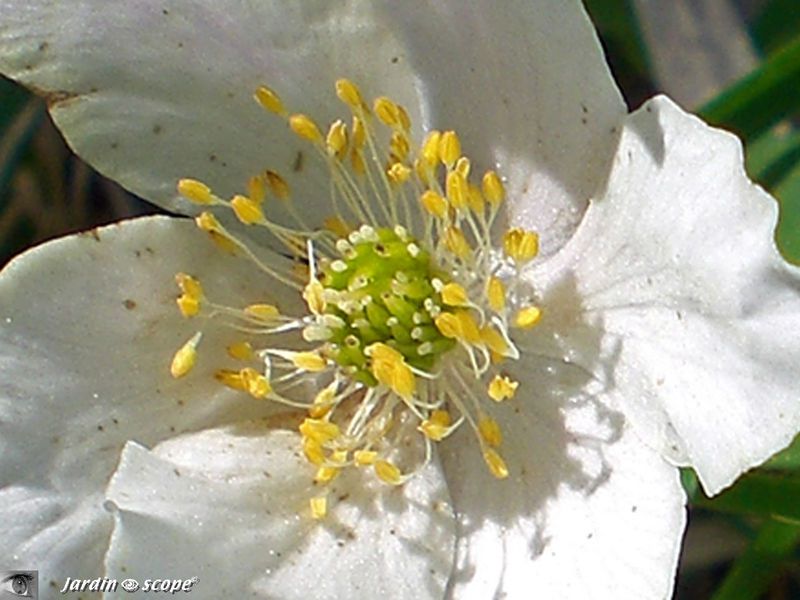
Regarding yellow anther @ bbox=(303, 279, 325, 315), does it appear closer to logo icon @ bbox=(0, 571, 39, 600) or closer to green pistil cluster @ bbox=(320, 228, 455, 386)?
green pistil cluster @ bbox=(320, 228, 455, 386)

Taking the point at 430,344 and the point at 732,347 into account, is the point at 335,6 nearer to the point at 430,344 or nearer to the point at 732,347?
the point at 430,344

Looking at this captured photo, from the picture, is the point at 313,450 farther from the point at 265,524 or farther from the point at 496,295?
the point at 496,295

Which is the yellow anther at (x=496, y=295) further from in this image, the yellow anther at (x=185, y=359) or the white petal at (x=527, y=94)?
the yellow anther at (x=185, y=359)

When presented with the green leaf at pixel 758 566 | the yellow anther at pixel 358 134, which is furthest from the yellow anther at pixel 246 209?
the green leaf at pixel 758 566

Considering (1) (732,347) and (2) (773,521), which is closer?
(1) (732,347)

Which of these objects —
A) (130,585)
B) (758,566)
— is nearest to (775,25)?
(758,566)

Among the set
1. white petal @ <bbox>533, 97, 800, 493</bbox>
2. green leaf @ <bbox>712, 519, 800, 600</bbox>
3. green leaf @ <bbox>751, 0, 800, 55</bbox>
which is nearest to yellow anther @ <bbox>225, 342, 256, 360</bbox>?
white petal @ <bbox>533, 97, 800, 493</bbox>

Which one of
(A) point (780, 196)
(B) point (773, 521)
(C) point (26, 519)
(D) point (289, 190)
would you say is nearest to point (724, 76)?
(A) point (780, 196)
